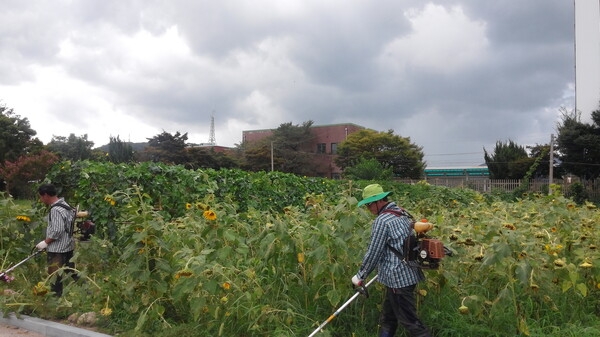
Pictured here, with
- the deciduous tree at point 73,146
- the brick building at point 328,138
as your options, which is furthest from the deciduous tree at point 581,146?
the deciduous tree at point 73,146

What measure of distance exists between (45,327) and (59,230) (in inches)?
51.0

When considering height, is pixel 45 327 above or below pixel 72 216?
below

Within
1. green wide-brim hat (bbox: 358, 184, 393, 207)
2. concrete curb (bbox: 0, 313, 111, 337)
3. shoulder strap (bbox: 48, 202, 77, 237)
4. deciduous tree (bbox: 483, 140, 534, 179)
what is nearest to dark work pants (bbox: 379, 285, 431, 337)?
green wide-brim hat (bbox: 358, 184, 393, 207)

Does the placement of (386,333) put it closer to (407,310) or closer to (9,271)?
(407,310)

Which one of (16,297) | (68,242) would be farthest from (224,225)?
(16,297)

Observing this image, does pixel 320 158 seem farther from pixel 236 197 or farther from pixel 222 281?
pixel 222 281

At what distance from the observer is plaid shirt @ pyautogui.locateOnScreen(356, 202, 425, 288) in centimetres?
427

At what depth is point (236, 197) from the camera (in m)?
12.0

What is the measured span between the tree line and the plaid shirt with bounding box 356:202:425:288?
83.3 feet

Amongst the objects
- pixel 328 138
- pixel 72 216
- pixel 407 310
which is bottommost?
pixel 407 310

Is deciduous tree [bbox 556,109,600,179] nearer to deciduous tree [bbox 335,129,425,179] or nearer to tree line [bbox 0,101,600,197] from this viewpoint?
tree line [bbox 0,101,600,197]

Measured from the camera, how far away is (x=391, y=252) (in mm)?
4340

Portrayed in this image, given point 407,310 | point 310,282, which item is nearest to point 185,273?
point 310,282

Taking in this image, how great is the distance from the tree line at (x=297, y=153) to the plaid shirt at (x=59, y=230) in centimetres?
2293
